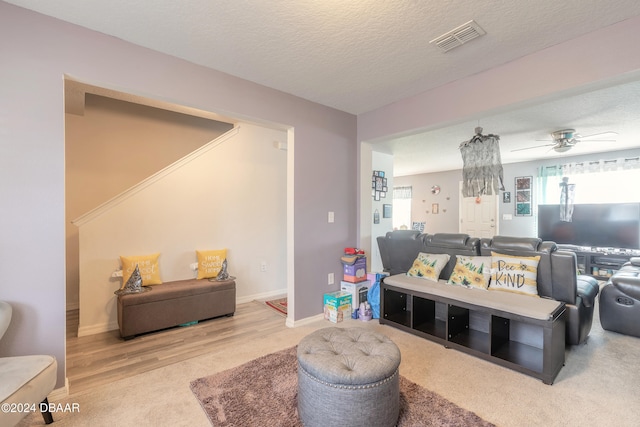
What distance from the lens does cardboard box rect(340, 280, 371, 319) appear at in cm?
358

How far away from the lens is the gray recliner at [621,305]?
2.93 metres

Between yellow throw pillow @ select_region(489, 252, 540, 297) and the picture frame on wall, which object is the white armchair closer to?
yellow throw pillow @ select_region(489, 252, 540, 297)

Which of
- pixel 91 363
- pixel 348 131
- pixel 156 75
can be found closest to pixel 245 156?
pixel 348 131

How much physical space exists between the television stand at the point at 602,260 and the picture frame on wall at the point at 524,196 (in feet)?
4.59

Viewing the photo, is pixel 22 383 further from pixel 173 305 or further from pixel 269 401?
pixel 173 305

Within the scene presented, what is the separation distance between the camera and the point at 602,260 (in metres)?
5.36

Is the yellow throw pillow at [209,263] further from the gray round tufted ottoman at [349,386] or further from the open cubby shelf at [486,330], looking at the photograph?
the gray round tufted ottoman at [349,386]

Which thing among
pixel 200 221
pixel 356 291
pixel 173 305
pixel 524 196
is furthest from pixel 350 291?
pixel 524 196

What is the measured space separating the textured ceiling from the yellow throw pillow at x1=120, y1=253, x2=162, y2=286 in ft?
7.43

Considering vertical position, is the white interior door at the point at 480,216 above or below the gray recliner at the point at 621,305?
above

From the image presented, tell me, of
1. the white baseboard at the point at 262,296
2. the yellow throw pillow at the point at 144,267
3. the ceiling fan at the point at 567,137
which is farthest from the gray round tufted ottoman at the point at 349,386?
the ceiling fan at the point at 567,137

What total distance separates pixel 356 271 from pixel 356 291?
0.25 m

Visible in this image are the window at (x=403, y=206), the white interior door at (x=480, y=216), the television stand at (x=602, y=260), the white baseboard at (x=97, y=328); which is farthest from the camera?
the window at (x=403, y=206)

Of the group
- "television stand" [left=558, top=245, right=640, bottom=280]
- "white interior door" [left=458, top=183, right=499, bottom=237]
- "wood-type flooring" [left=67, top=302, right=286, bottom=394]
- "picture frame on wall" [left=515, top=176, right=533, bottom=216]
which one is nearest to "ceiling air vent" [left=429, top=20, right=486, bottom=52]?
"wood-type flooring" [left=67, top=302, right=286, bottom=394]
